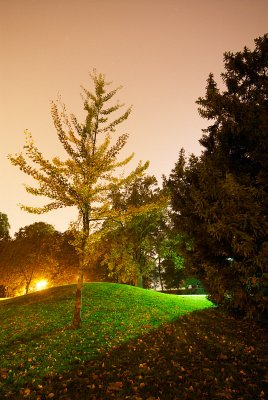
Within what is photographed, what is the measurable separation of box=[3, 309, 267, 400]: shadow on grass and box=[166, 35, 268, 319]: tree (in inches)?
61.6

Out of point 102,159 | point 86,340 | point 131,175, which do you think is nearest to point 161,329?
point 86,340

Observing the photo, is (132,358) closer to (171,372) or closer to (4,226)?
(171,372)

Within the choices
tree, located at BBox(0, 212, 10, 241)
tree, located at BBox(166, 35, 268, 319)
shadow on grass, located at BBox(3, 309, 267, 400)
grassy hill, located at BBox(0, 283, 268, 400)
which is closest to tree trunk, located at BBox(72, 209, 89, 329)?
grassy hill, located at BBox(0, 283, 268, 400)

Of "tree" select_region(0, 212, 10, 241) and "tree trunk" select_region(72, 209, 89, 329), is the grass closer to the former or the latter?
"tree trunk" select_region(72, 209, 89, 329)

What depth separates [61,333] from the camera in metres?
11.4

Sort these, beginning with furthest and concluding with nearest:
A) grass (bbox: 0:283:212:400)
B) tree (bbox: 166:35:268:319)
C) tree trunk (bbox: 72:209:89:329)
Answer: tree trunk (bbox: 72:209:89:329) < tree (bbox: 166:35:268:319) < grass (bbox: 0:283:212:400)

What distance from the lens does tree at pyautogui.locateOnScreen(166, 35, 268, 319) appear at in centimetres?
863

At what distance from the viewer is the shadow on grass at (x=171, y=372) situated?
6.21 metres

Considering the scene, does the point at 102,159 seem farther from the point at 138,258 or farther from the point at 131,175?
the point at 138,258

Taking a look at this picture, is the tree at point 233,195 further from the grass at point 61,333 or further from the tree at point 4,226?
the tree at point 4,226

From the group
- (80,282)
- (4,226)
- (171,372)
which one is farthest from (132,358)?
(4,226)

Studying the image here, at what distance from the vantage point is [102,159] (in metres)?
13.0

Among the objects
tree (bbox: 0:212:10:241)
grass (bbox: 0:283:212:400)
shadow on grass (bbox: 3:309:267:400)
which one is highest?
tree (bbox: 0:212:10:241)

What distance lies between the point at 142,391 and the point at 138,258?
92.2 ft
